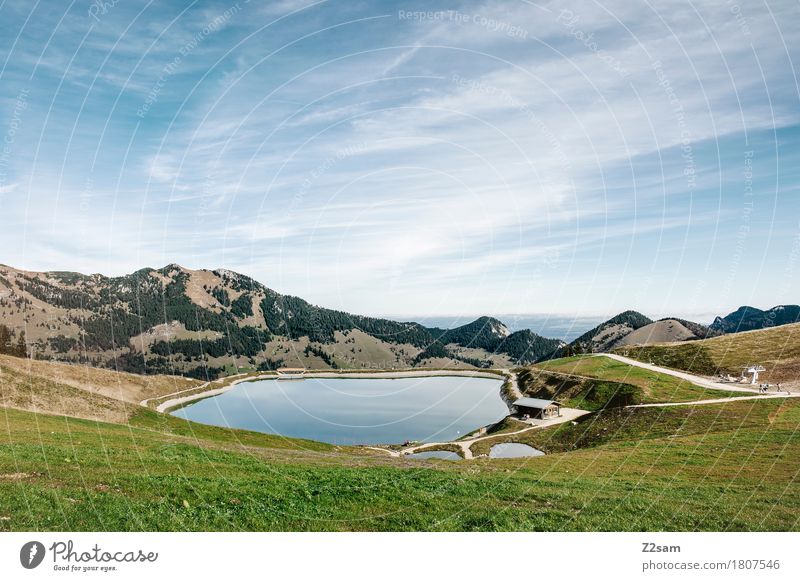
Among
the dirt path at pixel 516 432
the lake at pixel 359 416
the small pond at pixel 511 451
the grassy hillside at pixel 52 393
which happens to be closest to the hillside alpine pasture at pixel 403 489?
the grassy hillside at pixel 52 393

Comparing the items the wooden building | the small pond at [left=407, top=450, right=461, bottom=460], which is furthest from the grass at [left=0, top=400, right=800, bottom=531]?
the wooden building

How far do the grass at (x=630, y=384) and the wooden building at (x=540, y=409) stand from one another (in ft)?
15.6

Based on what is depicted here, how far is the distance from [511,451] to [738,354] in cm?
7097

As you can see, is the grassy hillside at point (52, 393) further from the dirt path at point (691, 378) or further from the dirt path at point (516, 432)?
the dirt path at point (691, 378)

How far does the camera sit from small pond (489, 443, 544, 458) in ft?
214

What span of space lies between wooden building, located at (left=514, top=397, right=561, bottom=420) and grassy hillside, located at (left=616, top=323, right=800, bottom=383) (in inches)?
1296

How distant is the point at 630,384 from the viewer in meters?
84.2

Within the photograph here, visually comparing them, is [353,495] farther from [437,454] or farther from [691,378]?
[691,378]

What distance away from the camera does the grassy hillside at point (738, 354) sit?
3469 inches

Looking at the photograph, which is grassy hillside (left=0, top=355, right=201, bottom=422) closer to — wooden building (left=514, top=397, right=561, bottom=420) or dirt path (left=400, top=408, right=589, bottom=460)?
dirt path (left=400, top=408, right=589, bottom=460)

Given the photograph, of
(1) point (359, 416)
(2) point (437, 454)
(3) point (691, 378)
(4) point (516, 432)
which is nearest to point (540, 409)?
(4) point (516, 432)

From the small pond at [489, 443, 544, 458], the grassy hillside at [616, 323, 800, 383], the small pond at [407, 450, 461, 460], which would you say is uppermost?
the grassy hillside at [616, 323, 800, 383]

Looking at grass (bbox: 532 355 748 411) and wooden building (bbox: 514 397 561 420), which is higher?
grass (bbox: 532 355 748 411)
